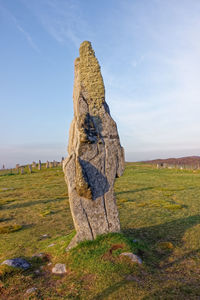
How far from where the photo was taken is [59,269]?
838 cm

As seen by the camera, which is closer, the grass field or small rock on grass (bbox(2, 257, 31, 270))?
the grass field

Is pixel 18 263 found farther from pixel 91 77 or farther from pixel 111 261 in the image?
pixel 91 77

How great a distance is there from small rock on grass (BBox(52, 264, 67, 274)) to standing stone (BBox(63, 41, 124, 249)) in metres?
0.97

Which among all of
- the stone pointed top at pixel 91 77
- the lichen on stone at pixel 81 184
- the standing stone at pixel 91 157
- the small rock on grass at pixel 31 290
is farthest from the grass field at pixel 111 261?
the stone pointed top at pixel 91 77

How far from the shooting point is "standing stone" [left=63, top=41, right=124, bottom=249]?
9781 mm

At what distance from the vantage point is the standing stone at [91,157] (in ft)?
32.1

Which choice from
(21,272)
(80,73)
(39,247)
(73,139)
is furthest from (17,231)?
(80,73)

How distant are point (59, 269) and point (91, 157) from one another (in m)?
4.33

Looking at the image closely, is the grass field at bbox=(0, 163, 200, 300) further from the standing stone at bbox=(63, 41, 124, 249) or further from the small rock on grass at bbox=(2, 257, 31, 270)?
the standing stone at bbox=(63, 41, 124, 249)

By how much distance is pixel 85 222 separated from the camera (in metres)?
9.79

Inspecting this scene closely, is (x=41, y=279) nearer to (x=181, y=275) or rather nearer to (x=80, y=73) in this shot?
(x=181, y=275)

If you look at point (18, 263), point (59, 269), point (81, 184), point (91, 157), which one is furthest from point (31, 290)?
point (91, 157)

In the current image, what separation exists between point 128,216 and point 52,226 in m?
4.97

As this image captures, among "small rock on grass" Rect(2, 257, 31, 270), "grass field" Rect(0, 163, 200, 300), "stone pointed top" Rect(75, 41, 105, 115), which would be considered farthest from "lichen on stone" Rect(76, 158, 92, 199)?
"small rock on grass" Rect(2, 257, 31, 270)
